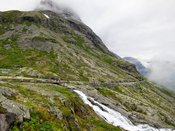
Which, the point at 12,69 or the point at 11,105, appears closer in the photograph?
the point at 11,105

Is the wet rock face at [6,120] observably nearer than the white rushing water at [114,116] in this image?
Yes

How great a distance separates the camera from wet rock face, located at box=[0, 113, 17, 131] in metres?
39.9

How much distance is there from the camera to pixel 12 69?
188 meters

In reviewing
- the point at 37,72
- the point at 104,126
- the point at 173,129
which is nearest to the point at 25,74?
the point at 37,72

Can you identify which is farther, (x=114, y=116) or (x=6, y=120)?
(x=114, y=116)

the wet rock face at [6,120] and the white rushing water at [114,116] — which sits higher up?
the wet rock face at [6,120]

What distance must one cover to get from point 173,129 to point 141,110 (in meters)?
22.7

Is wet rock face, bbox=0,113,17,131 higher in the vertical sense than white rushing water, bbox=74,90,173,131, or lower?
higher

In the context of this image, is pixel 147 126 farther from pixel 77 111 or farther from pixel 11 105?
pixel 11 105

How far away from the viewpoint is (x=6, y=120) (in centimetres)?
4134

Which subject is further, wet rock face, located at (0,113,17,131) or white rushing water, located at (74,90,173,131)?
white rushing water, located at (74,90,173,131)

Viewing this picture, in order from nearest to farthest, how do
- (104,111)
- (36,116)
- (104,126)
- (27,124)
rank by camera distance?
(27,124), (36,116), (104,126), (104,111)

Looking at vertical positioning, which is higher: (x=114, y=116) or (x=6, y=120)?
(x=6, y=120)

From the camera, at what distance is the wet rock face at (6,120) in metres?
39.9
